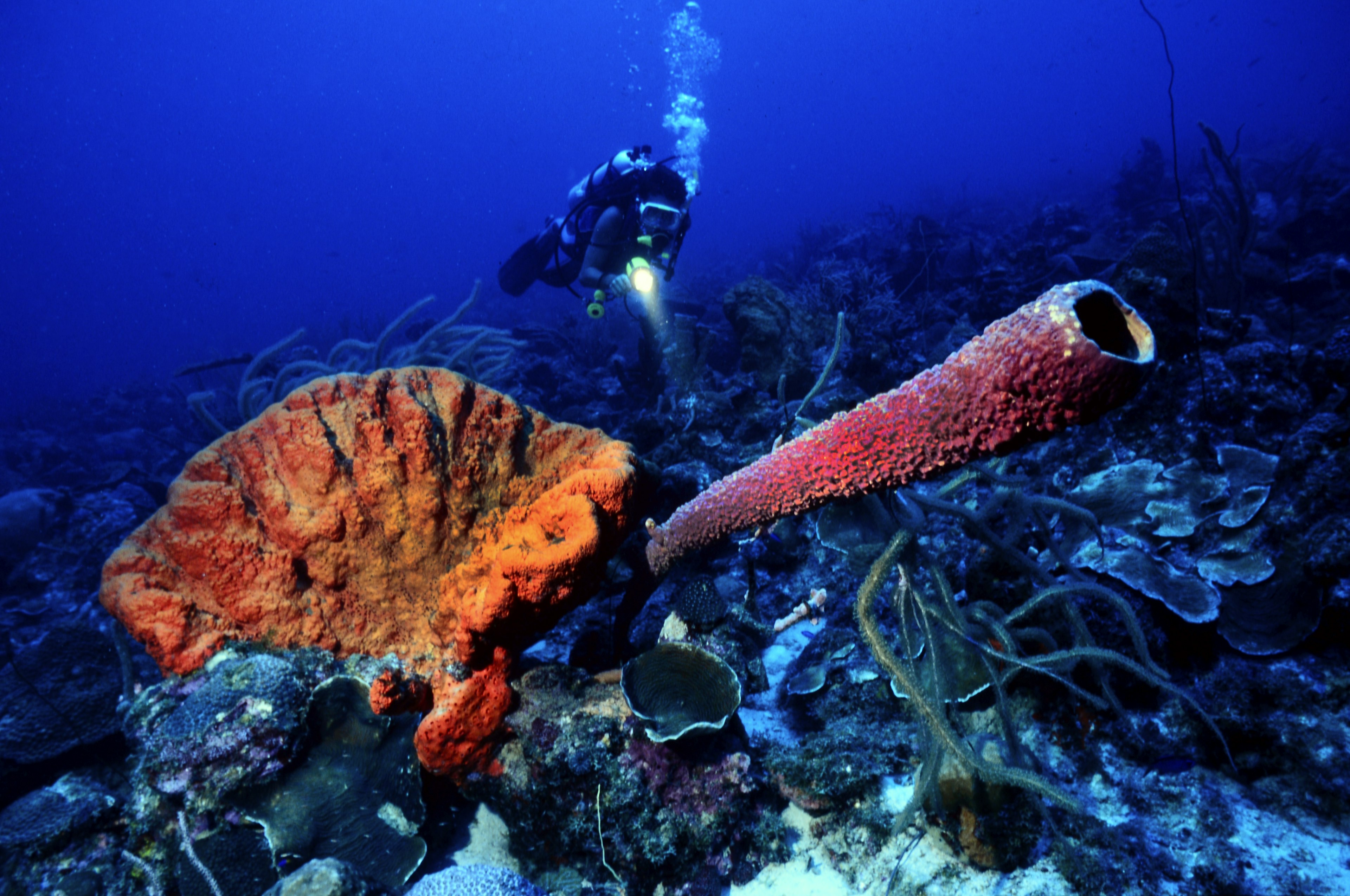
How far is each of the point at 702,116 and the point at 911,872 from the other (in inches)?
5601

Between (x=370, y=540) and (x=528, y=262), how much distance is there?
9.51 meters

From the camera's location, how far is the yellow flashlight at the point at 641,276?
6562 millimetres

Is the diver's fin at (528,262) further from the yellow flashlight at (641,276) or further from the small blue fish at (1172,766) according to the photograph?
the small blue fish at (1172,766)

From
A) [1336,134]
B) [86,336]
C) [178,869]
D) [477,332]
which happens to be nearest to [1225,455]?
[178,869]

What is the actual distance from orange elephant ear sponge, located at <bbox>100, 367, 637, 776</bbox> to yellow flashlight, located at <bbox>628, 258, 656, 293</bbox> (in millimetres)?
4401

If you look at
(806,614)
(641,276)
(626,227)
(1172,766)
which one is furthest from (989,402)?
(626,227)

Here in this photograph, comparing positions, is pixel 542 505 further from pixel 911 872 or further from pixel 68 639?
pixel 68 639

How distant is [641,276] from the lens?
6.55 m

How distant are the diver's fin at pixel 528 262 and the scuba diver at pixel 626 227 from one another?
0.75m

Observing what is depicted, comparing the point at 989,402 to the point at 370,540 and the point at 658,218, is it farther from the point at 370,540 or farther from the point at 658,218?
the point at 658,218

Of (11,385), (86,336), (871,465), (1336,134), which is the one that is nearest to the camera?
(871,465)

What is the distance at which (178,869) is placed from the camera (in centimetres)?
197

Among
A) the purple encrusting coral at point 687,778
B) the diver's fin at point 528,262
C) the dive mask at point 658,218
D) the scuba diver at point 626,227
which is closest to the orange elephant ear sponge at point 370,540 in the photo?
the purple encrusting coral at point 687,778

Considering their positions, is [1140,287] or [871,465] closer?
[871,465]
